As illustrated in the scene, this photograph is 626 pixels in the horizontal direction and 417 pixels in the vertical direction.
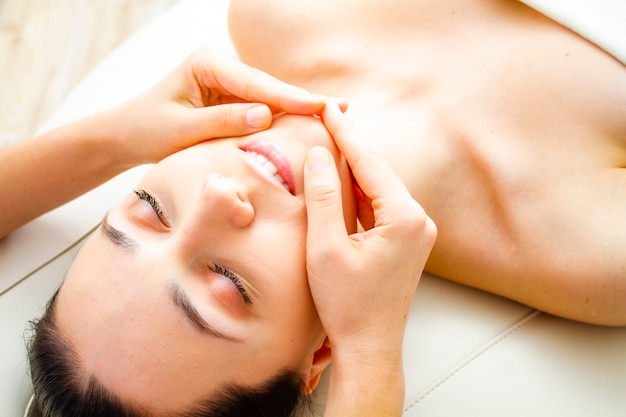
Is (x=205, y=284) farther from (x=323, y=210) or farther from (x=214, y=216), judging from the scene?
(x=323, y=210)

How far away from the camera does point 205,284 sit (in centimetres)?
107

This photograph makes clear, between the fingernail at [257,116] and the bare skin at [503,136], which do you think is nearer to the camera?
the fingernail at [257,116]

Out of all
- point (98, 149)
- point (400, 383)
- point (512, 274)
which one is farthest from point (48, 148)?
point (512, 274)

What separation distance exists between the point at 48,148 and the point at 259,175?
61cm

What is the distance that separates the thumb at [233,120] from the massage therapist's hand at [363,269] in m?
0.12

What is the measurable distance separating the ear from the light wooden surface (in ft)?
5.31

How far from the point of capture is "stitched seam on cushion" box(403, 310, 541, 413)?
129cm

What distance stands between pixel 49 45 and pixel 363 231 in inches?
72.5

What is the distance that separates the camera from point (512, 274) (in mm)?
1320

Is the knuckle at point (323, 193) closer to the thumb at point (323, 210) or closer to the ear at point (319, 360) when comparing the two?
the thumb at point (323, 210)

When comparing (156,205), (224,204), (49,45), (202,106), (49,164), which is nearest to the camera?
(224,204)

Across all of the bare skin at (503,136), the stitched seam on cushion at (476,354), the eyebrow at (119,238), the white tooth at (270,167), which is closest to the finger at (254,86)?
the white tooth at (270,167)

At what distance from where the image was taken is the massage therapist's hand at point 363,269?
1027 mm

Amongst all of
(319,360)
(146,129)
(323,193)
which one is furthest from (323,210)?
(146,129)
